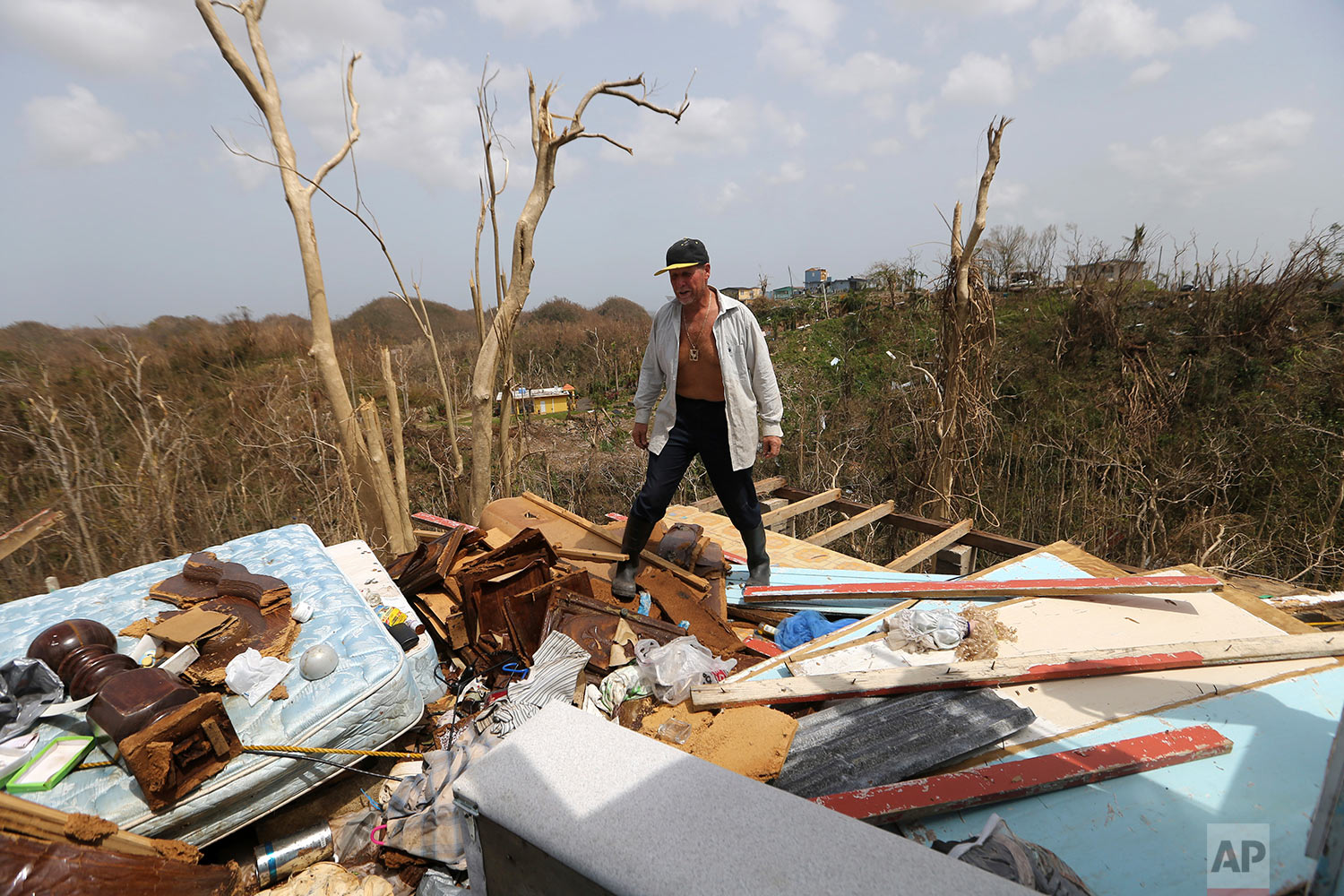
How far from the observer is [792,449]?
10203 mm

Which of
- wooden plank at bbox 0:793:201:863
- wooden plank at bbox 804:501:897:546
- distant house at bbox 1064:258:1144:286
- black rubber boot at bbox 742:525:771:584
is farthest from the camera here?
distant house at bbox 1064:258:1144:286

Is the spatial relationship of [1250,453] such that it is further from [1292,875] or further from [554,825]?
[554,825]

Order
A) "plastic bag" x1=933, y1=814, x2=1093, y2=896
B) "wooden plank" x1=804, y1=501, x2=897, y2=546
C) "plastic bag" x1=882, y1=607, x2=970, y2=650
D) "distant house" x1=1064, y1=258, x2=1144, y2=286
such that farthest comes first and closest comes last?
"distant house" x1=1064, y1=258, x2=1144, y2=286 → "wooden plank" x1=804, y1=501, x2=897, y2=546 → "plastic bag" x1=882, y1=607, x2=970, y2=650 → "plastic bag" x1=933, y1=814, x2=1093, y2=896

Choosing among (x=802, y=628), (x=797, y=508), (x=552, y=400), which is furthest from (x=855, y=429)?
(x=802, y=628)

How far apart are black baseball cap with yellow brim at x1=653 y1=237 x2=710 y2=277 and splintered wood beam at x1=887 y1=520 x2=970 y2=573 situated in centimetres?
284

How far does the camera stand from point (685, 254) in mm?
3455

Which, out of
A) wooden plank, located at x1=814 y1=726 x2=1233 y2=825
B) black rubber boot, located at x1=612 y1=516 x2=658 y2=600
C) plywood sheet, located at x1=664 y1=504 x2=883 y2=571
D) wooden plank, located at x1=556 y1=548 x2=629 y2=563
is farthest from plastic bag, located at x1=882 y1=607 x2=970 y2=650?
wooden plank, located at x1=556 y1=548 x2=629 y2=563

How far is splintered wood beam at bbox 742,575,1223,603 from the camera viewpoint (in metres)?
3.49

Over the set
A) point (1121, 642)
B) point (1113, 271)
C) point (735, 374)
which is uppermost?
point (1113, 271)

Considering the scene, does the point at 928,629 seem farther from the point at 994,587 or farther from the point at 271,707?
the point at 271,707

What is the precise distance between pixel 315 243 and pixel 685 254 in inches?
105

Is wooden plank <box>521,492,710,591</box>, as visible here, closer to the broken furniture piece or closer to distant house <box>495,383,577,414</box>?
the broken furniture piece

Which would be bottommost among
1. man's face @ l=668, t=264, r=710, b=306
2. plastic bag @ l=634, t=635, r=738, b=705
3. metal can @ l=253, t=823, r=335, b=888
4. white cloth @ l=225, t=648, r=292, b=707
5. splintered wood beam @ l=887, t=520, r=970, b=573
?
metal can @ l=253, t=823, r=335, b=888

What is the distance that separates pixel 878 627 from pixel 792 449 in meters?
6.93
